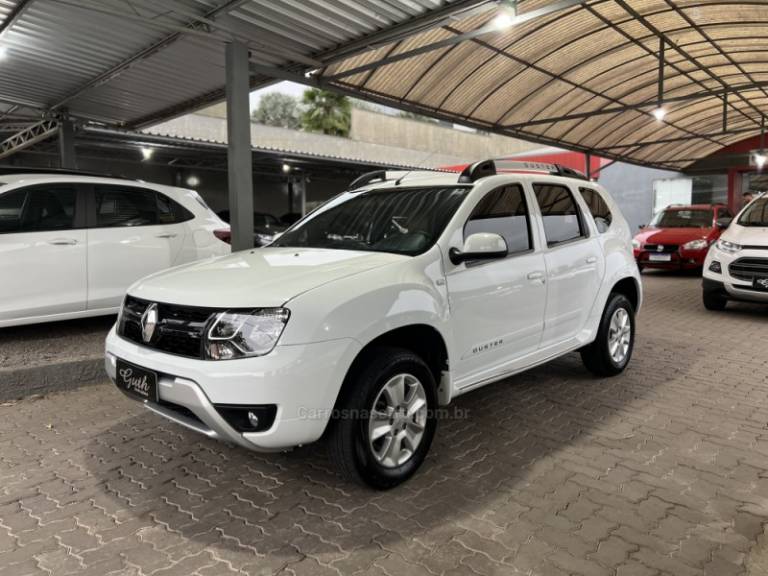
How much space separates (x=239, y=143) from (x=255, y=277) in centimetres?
502

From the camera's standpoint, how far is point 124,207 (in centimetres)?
589

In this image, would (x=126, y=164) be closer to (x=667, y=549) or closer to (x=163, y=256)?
(x=163, y=256)

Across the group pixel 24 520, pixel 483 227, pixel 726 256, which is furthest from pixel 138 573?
pixel 726 256

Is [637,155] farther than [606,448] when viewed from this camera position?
Yes

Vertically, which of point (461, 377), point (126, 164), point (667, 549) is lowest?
point (667, 549)

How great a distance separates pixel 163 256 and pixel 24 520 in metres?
3.68

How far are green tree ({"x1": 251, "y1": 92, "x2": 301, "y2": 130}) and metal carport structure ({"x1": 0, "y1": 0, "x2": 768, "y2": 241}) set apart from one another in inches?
1412

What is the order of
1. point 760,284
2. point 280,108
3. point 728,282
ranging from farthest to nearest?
1. point 280,108
2. point 728,282
3. point 760,284

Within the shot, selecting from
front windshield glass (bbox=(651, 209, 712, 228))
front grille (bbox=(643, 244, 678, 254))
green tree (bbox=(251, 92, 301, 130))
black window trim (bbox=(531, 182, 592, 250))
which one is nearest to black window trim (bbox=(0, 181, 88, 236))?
black window trim (bbox=(531, 182, 592, 250))

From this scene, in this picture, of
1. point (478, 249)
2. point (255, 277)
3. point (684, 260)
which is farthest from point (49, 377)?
point (684, 260)

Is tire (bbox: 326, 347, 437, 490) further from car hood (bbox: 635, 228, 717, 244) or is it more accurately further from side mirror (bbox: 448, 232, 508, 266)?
car hood (bbox: 635, 228, 717, 244)

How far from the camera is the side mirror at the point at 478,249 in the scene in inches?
127

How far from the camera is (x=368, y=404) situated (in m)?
2.80

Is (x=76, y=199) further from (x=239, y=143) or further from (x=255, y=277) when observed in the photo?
(x=255, y=277)
